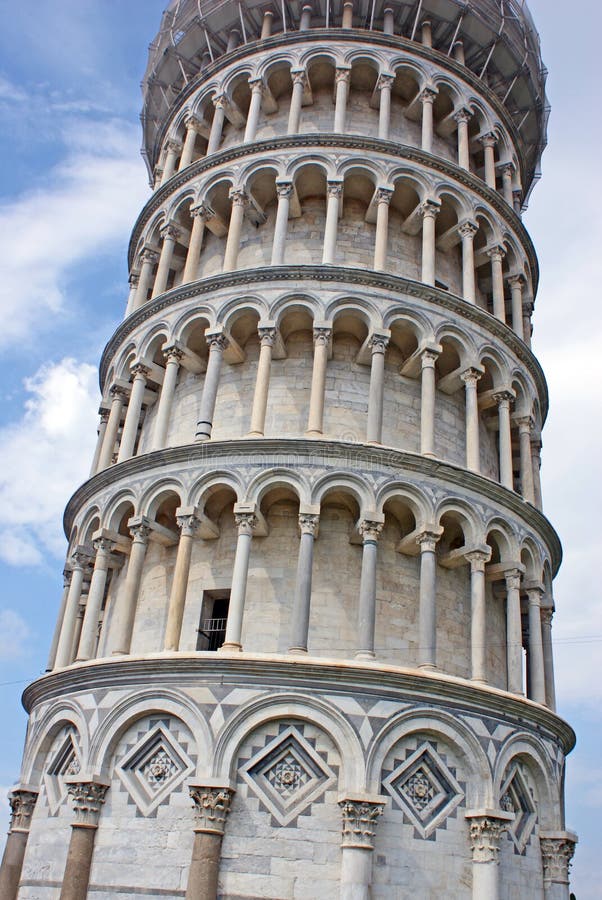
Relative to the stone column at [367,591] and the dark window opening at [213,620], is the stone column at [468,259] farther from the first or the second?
the dark window opening at [213,620]

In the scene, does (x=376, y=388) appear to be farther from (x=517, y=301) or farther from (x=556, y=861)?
(x=556, y=861)

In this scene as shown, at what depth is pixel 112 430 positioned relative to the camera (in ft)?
69.5

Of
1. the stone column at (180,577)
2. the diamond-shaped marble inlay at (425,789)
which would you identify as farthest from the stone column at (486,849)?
the stone column at (180,577)

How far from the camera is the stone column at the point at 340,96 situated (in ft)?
72.0

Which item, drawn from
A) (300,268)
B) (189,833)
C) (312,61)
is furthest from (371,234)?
(189,833)

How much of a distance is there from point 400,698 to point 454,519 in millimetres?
4131

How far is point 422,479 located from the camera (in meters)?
17.5

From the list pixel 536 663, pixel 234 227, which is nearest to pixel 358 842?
pixel 536 663

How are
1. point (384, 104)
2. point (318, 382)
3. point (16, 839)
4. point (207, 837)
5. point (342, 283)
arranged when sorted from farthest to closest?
1. point (384, 104)
2. point (342, 283)
3. point (318, 382)
4. point (16, 839)
5. point (207, 837)

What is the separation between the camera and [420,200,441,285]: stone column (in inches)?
802

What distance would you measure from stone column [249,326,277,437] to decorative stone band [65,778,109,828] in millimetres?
6878

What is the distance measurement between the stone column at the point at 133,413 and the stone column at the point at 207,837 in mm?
7501

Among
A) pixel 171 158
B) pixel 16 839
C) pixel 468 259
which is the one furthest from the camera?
pixel 171 158

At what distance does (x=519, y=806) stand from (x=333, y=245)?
473 inches
